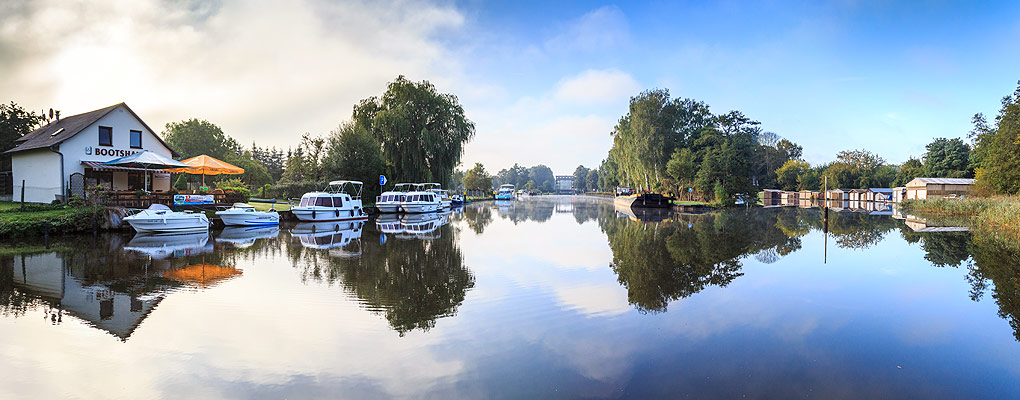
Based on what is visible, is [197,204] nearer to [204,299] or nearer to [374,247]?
[374,247]

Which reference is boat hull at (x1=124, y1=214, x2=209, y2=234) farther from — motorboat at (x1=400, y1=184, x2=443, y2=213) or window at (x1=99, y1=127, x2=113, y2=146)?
motorboat at (x1=400, y1=184, x2=443, y2=213)

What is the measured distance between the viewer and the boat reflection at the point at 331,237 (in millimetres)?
14336

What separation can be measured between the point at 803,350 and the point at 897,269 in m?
8.69

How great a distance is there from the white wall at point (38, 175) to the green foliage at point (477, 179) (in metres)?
54.1

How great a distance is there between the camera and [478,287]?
9203 mm

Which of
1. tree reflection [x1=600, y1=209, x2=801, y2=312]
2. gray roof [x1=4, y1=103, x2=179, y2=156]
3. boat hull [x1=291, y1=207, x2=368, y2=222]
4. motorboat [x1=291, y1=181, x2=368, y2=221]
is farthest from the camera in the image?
motorboat [x1=291, y1=181, x2=368, y2=221]

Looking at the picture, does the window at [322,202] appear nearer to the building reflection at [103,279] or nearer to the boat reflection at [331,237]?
the boat reflection at [331,237]

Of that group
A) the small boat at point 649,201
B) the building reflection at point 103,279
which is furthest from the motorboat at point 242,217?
the small boat at point 649,201

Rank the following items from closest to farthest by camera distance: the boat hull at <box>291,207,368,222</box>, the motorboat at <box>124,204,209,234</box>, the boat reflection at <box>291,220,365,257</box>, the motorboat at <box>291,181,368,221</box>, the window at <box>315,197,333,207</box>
Answer: 1. the boat reflection at <box>291,220,365,257</box>
2. the motorboat at <box>124,204,209,234</box>
3. the boat hull at <box>291,207,368,222</box>
4. the motorboat at <box>291,181,368,221</box>
5. the window at <box>315,197,333,207</box>

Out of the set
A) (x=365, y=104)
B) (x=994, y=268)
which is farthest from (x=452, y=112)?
(x=994, y=268)

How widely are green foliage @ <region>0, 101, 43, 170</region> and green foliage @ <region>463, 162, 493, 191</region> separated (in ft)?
166

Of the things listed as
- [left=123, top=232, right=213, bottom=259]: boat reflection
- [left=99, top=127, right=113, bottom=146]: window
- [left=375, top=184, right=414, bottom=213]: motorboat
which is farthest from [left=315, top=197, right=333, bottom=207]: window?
[left=99, top=127, right=113, bottom=146]: window

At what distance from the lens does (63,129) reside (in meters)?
24.4

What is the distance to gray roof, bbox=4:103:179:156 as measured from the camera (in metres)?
22.8
